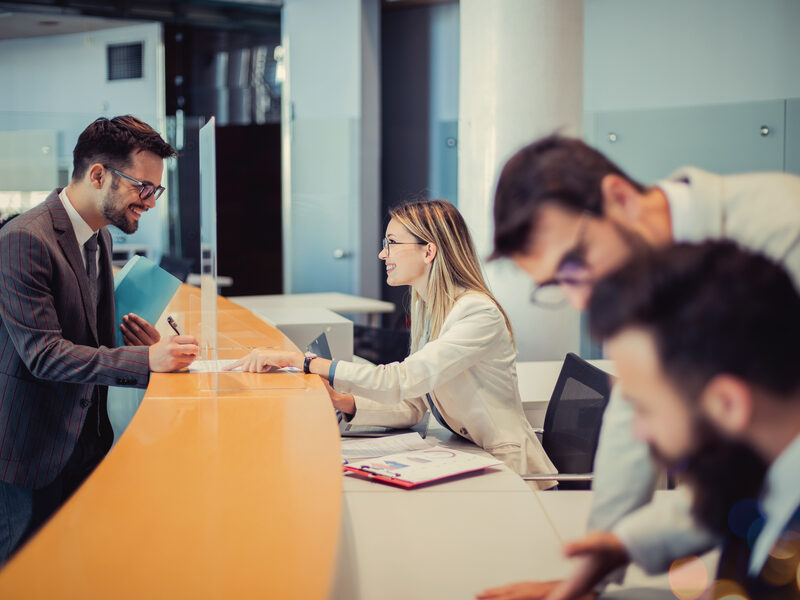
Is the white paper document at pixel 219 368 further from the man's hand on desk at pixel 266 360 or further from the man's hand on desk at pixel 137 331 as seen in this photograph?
the man's hand on desk at pixel 137 331

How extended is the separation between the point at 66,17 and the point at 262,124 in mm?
1903

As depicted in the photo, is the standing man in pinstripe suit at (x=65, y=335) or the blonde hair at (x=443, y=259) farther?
the blonde hair at (x=443, y=259)

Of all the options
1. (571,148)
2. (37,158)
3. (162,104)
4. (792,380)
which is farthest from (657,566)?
(162,104)

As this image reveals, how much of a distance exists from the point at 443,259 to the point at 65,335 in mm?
1089

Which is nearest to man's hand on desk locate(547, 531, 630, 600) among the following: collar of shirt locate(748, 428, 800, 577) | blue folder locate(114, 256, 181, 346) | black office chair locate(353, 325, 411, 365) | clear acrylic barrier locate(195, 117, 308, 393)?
collar of shirt locate(748, 428, 800, 577)

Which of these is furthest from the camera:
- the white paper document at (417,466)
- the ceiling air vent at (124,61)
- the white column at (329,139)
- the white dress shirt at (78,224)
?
the ceiling air vent at (124,61)

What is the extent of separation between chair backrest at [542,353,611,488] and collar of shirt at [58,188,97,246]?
1472 millimetres

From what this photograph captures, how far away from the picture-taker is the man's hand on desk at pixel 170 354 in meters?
2.18

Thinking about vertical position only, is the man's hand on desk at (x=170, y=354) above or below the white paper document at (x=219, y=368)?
above

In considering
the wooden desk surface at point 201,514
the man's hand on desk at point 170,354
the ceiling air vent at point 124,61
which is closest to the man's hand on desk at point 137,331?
the man's hand on desk at point 170,354

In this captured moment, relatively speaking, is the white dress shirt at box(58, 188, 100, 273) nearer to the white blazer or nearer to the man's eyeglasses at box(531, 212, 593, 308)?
the white blazer

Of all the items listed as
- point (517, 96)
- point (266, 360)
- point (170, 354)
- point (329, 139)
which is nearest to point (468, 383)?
point (266, 360)

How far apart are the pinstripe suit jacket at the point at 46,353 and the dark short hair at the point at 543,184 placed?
55.5 inches

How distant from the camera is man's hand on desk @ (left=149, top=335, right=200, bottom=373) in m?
2.18
